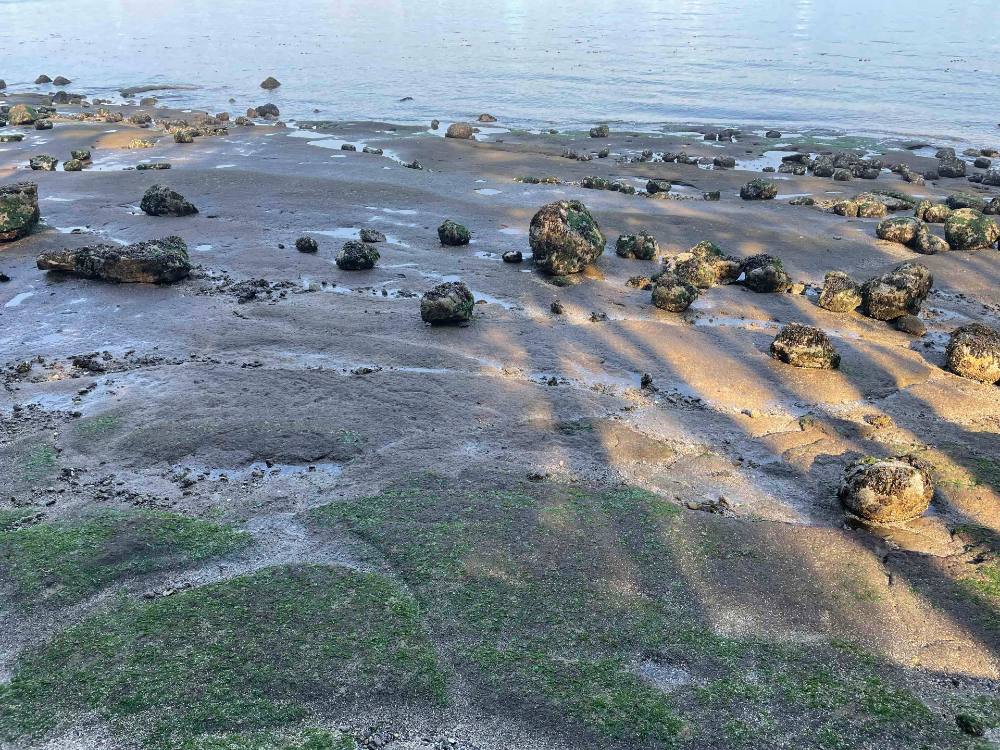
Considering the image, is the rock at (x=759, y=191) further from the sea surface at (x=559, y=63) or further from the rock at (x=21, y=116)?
the rock at (x=21, y=116)

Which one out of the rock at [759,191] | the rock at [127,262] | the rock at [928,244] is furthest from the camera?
the rock at [759,191]

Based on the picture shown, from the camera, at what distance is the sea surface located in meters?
34.8

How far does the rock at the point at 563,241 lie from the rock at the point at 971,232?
6889mm

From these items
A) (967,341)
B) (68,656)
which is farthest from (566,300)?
(68,656)

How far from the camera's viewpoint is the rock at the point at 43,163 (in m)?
19.8

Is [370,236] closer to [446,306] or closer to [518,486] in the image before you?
[446,306]

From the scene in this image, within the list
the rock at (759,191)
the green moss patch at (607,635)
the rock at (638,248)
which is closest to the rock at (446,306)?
the green moss patch at (607,635)

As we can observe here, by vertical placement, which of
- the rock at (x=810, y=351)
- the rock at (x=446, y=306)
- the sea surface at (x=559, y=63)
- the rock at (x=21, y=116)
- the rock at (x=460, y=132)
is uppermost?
the sea surface at (x=559, y=63)

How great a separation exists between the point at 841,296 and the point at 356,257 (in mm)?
7255

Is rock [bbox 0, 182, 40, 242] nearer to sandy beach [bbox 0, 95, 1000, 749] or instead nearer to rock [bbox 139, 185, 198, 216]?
sandy beach [bbox 0, 95, 1000, 749]

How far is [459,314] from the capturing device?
35.8 ft

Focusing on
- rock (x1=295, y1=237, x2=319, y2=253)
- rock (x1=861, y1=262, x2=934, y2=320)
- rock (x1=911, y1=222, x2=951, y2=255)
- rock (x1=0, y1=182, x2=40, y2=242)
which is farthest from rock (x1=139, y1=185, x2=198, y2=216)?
rock (x1=911, y1=222, x2=951, y2=255)

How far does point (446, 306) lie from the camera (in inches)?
425

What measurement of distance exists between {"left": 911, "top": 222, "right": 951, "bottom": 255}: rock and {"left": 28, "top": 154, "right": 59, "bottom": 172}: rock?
19.1m
